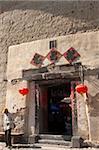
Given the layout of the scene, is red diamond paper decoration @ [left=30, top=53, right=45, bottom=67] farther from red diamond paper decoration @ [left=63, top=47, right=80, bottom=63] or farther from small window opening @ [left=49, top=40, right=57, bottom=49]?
red diamond paper decoration @ [left=63, top=47, right=80, bottom=63]

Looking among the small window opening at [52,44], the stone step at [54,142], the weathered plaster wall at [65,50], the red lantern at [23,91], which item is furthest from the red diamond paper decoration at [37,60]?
the stone step at [54,142]

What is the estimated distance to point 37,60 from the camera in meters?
8.84

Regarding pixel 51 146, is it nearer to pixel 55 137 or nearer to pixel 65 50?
pixel 55 137

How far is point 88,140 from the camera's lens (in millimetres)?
7402

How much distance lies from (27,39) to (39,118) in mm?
3053

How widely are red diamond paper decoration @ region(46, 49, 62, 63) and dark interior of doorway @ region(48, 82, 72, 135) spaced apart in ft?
3.37

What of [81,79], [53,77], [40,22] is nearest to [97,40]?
[81,79]

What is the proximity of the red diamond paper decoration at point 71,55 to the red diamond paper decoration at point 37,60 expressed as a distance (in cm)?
91

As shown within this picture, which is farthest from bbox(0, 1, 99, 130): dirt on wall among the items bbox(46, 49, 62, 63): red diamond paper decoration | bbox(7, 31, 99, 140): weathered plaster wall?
bbox(46, 49, 62, 63): red diamond paper decoration

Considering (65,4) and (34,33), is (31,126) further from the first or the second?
(65,4)

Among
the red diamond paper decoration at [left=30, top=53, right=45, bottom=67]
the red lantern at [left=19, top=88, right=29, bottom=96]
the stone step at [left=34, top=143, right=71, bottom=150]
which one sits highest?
the red diamond paper decoration at [left=30, top=53, right=45, bottom=67]

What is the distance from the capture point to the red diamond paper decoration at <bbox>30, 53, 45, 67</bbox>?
8742 mm

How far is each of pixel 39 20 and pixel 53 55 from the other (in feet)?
5.69

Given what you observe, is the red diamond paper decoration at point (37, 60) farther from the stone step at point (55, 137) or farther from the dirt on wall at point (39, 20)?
the stone step at point (55, 137)
